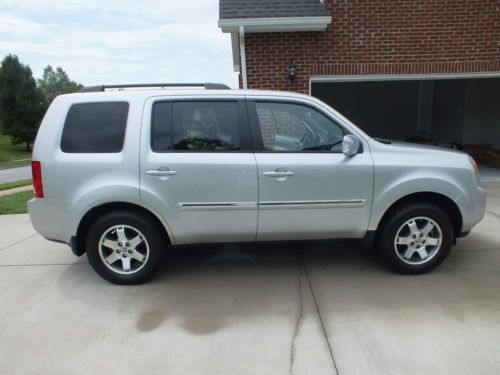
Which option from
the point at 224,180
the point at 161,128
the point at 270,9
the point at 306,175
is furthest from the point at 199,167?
the point at 270,9

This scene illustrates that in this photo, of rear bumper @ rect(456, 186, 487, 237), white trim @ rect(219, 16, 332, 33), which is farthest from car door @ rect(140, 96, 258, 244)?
white trim @ rect(219, 16, 332, 33)

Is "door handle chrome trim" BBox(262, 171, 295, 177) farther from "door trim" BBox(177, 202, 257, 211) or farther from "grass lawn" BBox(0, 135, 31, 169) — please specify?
"grass lawn" BBox(0, 135, 31, 169)

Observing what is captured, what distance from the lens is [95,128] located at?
366 cm

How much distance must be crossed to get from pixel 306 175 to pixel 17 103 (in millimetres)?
49259

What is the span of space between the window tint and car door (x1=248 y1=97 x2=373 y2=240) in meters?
0.81

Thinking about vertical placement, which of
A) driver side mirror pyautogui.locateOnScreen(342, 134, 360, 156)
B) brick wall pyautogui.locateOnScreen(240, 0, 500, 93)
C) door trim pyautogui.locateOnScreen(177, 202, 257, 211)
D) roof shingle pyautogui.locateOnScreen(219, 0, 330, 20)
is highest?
roof shingle pyautogui.locateOnScreen(219, 0, 330, 20)

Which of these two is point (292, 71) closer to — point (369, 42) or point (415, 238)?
point (369, 42)

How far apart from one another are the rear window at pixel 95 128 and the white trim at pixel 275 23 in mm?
4116

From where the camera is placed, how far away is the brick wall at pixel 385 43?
7.43 m

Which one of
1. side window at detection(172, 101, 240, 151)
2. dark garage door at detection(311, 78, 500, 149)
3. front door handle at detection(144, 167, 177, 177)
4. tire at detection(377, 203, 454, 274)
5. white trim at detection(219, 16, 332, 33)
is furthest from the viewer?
dark garage door at detection(311, 78, 500, 149)

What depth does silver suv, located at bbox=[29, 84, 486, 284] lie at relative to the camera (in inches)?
141

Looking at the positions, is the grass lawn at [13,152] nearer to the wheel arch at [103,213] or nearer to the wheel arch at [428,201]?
the wheel arch at [103,213]

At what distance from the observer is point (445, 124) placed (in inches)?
515

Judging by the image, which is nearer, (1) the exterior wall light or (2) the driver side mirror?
(2) the driver side mirror
